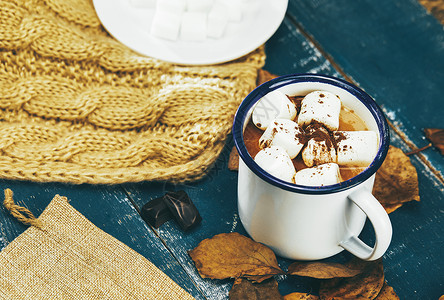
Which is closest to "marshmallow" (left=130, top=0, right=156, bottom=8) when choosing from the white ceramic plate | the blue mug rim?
the white ceramic plate

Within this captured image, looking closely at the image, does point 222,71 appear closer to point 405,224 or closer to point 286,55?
point 286,55

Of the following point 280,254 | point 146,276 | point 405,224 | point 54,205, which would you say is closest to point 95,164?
point 54,205

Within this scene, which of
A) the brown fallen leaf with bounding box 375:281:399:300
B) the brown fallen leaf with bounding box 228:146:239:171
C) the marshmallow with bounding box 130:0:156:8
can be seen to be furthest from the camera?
the marshmallow with bounding box 130:0:156:8

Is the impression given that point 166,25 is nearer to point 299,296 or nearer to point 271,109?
point 271,109

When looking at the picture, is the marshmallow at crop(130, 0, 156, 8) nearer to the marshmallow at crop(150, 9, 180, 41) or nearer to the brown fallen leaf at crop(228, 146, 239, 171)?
the marshmallow at crop(150, 9, 180, 41)

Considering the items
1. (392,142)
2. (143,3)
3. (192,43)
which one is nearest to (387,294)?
(392,142)

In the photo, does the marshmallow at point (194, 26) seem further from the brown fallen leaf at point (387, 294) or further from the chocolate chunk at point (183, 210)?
the brown fallen leaf at point (387, 294)

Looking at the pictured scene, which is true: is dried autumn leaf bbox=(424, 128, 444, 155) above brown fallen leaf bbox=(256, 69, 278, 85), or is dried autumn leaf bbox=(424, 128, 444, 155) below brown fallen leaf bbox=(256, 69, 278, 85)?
below
